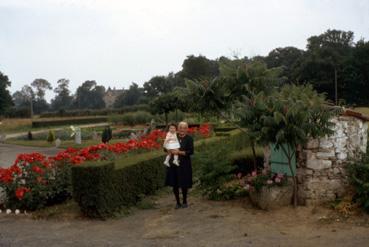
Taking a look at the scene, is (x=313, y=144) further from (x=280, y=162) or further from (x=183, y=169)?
(x=183, y=169)

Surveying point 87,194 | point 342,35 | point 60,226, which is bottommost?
point 60,226

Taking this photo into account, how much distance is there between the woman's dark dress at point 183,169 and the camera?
300 inches

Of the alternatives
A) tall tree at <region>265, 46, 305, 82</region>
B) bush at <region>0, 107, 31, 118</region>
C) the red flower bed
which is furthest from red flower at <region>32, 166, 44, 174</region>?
tall tree at <region>265, 46, 305, 82</region>

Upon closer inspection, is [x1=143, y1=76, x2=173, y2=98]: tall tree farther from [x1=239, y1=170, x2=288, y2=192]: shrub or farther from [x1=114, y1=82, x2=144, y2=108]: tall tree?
[x1=239, y1=170, x2=288, y2=192]: shrub

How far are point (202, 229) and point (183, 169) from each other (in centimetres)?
148

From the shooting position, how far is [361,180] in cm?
664

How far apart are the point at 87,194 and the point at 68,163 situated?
1.52 metres

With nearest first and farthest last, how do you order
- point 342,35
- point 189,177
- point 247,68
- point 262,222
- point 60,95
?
point 262,222
point 189,177
point 247,68
point 342,35
point 60,95

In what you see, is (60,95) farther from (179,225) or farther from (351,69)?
(179,225)

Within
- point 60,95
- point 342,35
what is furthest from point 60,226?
point 60,95

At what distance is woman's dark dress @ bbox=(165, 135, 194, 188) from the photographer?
7621mm

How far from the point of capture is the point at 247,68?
820cm

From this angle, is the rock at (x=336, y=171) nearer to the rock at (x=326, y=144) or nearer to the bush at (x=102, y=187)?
the rock at (x=326, y=144)

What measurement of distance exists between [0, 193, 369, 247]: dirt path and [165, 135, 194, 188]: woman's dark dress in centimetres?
48
